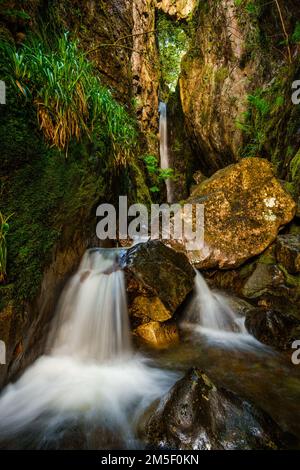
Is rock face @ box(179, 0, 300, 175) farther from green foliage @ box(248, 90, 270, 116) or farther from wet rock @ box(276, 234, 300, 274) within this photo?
wet rock @ box(276, 234, 300, 274)

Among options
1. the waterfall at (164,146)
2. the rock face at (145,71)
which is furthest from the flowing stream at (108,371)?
the waterfall at (164,146)

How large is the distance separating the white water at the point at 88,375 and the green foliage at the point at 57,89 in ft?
6.61

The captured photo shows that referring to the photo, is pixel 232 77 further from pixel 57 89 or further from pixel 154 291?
pixel 154 291

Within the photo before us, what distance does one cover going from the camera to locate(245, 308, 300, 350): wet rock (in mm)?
3676

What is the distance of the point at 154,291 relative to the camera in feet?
13.0

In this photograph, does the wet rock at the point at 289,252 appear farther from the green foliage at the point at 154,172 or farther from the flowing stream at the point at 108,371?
the green foliage at the point at 154,172

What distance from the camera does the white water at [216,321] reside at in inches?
158

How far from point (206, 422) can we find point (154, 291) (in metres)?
2.12

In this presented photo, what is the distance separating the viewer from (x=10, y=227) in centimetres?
259

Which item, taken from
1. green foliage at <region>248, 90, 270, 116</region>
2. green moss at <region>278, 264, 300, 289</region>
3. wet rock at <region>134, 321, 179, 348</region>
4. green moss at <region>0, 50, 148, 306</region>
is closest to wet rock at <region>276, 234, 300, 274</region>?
green moss at <region>278, 264, 300, 289</region>

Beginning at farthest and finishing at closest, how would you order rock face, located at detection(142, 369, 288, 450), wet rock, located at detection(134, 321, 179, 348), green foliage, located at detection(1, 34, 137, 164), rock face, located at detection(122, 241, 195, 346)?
1. rock face, located at detection(122, 241, 195, 346)
2. wet rock, located at detection(134, 321, 179, 348)
3. green foliage, located at detection(1, 34, 137, 164)
4. rock face, located at detection(142, 369, 288, 450)

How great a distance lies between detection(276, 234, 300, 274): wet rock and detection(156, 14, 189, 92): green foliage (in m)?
11.6

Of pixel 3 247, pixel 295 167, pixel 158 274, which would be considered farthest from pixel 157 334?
pixel 295 167
